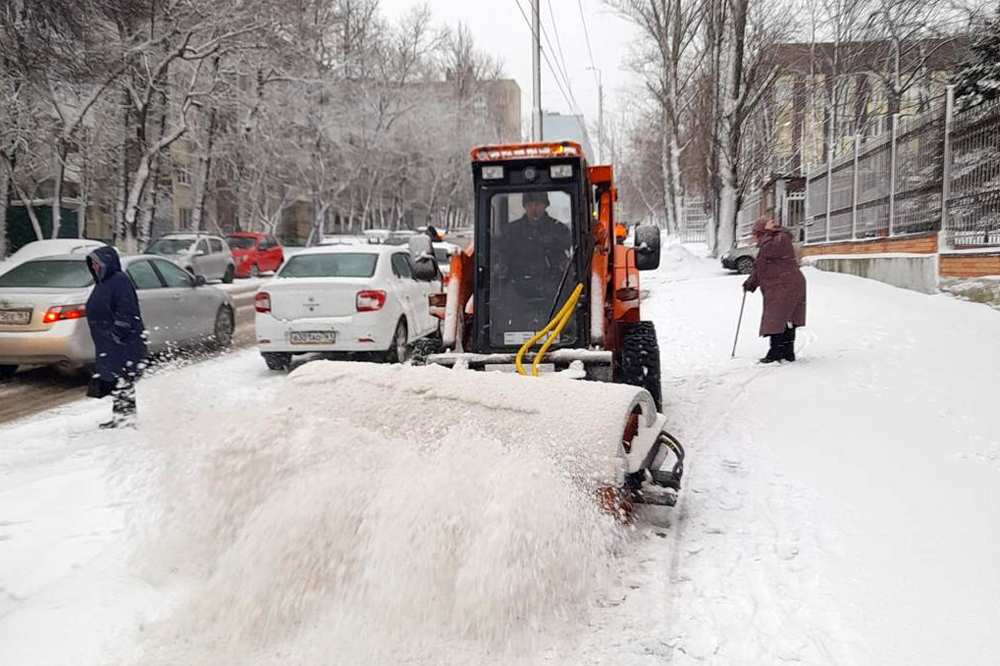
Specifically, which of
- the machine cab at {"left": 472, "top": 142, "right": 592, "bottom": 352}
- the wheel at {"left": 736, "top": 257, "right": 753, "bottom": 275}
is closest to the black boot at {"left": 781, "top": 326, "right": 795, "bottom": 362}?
the machine cab at {"left": 472, "top": 142, "right": 592, "bottom": 352}

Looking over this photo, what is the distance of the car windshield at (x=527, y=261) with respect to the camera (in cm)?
614

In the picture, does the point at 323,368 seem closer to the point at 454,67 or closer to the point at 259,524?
the point at 259,524

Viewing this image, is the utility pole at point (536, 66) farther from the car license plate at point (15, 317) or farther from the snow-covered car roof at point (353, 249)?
the car license plate at point (15, 317)

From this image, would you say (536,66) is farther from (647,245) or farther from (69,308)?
(647,245)

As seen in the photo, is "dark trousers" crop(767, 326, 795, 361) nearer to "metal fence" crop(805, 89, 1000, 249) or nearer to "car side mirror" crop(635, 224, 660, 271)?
"car side mirror" crop(635, 224, 660, 271)

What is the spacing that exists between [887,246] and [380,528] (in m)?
14.8

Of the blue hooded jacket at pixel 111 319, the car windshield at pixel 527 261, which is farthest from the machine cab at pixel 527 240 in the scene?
the blue hooded jacket at pixel 111 319

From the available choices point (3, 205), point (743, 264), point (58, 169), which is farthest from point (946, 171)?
point (58, 169)

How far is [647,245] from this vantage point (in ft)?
21.0

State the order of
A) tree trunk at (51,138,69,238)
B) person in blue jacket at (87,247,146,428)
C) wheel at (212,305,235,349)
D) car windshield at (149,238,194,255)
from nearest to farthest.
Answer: person in blue jacket at (87,247,146,428) → wheel at (212,305,235,349) → tree trunk at (51,138,69,238) → car windshield at (149,238,194,255)

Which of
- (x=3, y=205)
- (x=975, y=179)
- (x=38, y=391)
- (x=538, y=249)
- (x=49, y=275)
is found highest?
(x=3, y=205)

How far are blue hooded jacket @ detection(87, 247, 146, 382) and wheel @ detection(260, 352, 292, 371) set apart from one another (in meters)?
2.95

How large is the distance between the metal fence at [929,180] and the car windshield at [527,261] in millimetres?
8462

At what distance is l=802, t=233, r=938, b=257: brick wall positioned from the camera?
13.4 m
